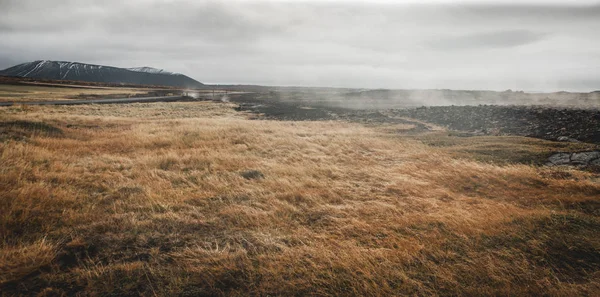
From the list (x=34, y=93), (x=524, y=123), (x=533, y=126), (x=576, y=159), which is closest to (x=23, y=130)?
(x=576, y=159)

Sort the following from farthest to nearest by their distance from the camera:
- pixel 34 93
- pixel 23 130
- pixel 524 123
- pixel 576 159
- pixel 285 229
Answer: pixel 34 93 → pixel 524 123 → pixel 23 130 → pixel 576 159 → pixel 285 229

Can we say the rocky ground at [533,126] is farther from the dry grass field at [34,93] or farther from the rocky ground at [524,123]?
the dry grass field at [34,93]

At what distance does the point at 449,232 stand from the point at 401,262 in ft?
5.67

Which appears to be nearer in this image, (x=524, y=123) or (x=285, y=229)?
(x=285, y=229)

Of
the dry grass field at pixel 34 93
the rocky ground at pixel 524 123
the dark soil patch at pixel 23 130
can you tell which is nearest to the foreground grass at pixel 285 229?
the dark soil patch at pixel 23 130

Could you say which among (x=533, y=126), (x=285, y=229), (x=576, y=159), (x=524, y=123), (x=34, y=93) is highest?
(x=34, y=93)

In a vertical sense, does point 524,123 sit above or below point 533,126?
above

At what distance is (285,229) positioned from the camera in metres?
5.23

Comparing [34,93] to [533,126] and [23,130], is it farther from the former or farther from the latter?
[533,126]

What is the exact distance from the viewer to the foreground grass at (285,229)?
3.54 m

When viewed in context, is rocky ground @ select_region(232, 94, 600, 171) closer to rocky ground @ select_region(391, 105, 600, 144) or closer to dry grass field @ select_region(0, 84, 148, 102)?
rocky ground @ select_region(391, 105, 600, 144)

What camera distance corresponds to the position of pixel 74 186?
6.97 meters

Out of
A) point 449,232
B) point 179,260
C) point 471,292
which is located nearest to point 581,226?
point 449,232

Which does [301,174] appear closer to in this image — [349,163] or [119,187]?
[349,163]
